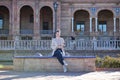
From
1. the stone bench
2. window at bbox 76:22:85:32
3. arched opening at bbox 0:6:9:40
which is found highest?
arched opening at bbox 0:6:9:40

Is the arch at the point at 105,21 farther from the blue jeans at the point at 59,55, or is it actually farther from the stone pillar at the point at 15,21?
the blue jeans at the point at 59,55

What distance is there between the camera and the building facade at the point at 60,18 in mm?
41750

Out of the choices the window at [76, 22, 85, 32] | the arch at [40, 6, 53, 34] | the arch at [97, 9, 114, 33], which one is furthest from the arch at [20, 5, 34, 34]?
the arch at [97, 9, 114, 33]

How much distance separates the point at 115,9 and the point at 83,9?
4416 mm

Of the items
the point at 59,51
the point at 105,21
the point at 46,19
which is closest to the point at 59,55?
the point at 59,51

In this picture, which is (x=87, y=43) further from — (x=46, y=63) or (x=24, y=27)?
(x=46, y=63)

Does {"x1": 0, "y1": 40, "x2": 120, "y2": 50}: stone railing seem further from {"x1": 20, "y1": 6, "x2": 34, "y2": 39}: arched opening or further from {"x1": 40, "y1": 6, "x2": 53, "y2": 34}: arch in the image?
{"x1": 40, "y1": 6, "x2": 53, "y2": 34}: arch

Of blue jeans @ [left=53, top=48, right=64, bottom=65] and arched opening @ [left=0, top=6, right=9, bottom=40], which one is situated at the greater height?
arched opening @ [left=0, top=6, right=9, bottom=40]

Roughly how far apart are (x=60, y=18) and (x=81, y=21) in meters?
3.80

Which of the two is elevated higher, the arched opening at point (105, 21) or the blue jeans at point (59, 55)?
the arched opening at point (105, 21)

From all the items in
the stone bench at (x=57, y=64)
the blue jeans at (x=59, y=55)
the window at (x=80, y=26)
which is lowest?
the stone bench at (x=57, y=64)

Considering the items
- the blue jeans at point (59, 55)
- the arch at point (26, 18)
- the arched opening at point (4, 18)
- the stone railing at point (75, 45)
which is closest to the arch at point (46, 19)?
the arch at point (26, 18)

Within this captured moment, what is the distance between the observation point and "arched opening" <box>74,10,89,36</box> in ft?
148

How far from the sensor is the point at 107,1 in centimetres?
4369
